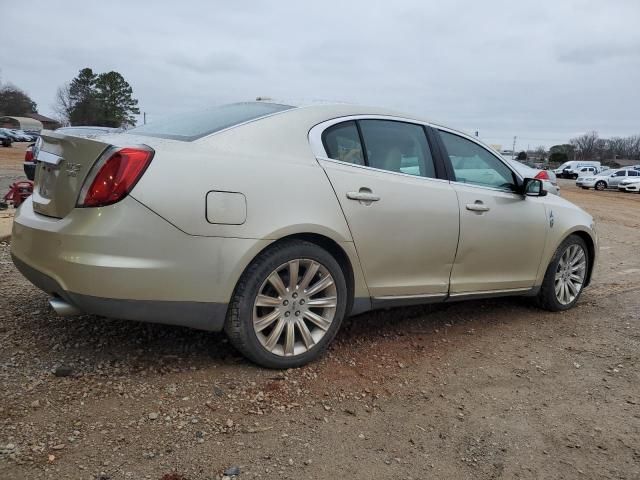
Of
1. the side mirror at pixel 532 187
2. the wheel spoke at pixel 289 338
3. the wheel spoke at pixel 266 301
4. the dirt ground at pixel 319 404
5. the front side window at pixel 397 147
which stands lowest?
the dirt ground at pixel 319 404

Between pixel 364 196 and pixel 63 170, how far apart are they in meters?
1.66

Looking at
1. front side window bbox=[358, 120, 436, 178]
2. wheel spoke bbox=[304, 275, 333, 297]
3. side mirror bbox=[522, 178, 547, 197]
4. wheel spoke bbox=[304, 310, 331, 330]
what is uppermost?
front side window bbox=[358, 120, 436, 178]

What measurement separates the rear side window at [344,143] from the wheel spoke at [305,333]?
3.25 ft

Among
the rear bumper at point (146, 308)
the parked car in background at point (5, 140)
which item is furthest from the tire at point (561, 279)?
the parked car in background at point (5, 140)

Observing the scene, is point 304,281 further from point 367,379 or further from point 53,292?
point 53,292

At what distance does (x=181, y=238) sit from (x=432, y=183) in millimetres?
1822

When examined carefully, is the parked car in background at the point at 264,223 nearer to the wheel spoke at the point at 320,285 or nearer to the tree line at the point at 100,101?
the wheel spoke at the point at 320,285

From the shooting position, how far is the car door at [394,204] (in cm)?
344

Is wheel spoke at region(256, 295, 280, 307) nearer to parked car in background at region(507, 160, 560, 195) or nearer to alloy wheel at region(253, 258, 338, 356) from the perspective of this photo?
alloy wheel at region(253, 258, 338, 356)

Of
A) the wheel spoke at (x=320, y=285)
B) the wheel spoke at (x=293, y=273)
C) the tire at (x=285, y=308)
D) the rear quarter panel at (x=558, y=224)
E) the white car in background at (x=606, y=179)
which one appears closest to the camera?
the tire at (x=285, y=308)

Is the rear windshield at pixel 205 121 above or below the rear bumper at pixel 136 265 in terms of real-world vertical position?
above

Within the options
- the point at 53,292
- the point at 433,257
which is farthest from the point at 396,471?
the point at 53,292

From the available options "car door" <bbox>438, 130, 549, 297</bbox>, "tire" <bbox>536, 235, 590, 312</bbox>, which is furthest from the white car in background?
"car door" <bbox>438, 130, 549, 297</bbox>

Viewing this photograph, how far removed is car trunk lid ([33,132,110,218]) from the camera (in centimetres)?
290
